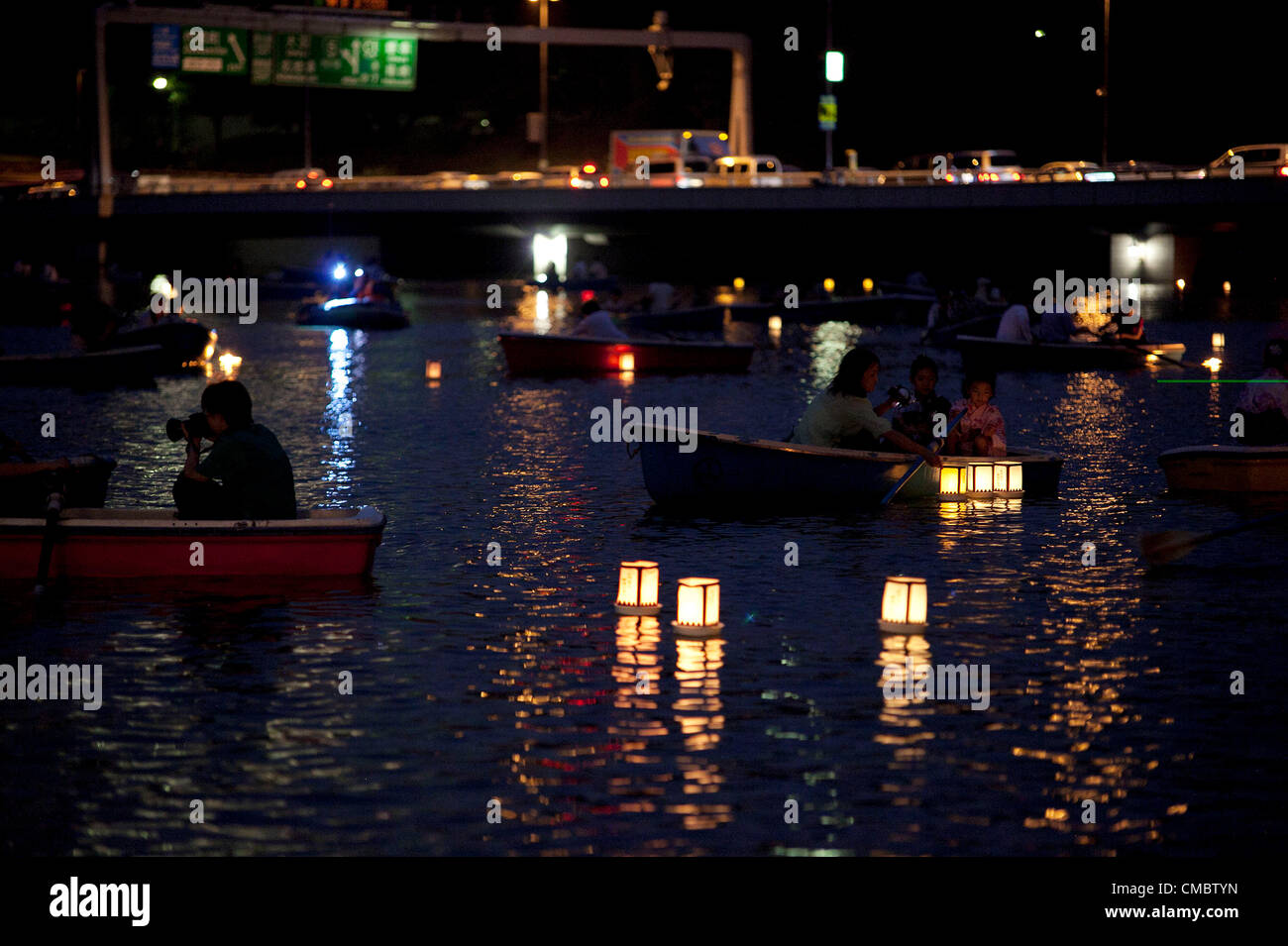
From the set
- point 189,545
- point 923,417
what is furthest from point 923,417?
point 189,545

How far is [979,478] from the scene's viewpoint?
57.8 feet

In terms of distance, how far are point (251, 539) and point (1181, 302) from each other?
50.2m

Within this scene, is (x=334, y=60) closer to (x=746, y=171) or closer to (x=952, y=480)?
(x=746, y=171)

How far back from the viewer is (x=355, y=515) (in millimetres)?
13422

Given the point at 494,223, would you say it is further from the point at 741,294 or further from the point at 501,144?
the point at 501,144

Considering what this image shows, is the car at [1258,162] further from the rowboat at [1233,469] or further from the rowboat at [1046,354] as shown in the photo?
the rowboat at [1233,469]

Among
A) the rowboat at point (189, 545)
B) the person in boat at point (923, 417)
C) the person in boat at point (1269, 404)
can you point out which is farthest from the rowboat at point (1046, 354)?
the rowboat at point (189, 545)

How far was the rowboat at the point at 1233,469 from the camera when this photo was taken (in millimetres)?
17625

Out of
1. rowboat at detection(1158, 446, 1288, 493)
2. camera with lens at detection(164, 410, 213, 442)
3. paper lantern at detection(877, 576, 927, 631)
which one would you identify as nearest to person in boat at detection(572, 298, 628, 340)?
rowboat at detection(1158, 446, 1288, 493)

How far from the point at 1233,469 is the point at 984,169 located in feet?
176

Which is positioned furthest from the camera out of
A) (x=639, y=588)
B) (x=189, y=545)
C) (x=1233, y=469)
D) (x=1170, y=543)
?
(x=1233, y=469)

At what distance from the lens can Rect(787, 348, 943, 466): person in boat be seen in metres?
16.5

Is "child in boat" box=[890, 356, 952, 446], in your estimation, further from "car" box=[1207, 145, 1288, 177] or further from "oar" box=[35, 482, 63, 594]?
"car" box=[1207, 145, 1288, 177]
